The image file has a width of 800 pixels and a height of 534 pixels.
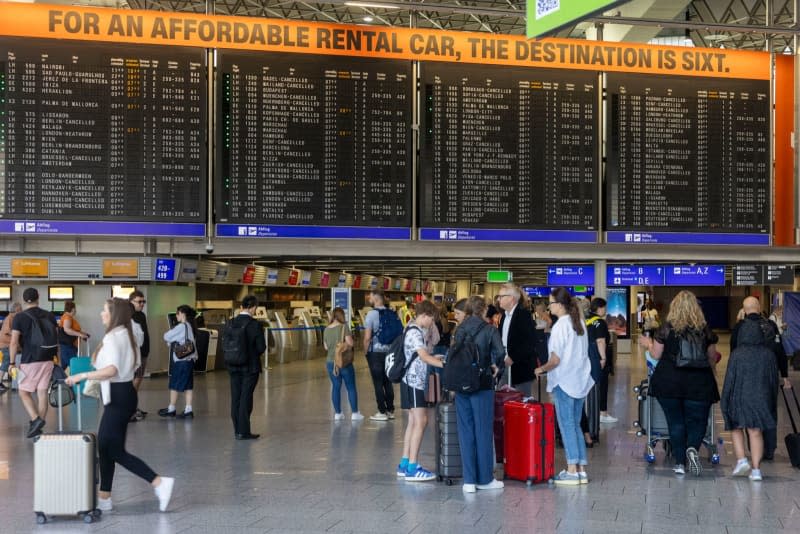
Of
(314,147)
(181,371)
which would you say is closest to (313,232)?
(314,147)

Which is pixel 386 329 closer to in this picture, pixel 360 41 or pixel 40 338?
pixel 40 338

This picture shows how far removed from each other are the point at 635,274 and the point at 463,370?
13.3 meters

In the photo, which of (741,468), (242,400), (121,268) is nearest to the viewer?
(741,468)

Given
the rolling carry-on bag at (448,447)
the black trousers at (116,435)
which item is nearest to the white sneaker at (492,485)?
the rolling carry-on bag at (448,447)

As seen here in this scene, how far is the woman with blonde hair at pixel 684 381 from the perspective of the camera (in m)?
8.55

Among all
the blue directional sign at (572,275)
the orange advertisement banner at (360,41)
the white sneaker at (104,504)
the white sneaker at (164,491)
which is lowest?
the white sneaker at (104,504)

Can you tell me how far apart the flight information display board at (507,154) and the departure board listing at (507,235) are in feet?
0.05

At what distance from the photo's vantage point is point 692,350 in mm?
8539

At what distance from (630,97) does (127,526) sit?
11.1 meters

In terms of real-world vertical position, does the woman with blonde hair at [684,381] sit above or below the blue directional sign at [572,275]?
below

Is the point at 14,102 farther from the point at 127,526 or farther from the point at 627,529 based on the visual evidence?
the point at 627,529

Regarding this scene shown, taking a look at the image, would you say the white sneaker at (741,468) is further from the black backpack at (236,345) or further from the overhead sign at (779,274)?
the overhead sign at (779,274)

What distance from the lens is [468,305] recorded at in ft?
26.3

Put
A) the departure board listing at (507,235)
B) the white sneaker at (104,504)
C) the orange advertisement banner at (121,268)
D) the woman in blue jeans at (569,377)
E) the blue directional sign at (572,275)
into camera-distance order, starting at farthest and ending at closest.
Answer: the blue directional sign at (572,275)
the orange advertisement banner at (121,268)
the departure board listing at (507,235)
the woman in blue jeans at (569,377)
the white sneaker at (104,504)
